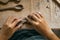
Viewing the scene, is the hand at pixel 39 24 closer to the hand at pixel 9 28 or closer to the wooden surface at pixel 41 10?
the hand at pixel 9 28

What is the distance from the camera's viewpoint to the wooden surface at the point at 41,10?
121 cm

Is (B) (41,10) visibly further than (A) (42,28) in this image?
Yes

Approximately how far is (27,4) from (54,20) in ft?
0.72

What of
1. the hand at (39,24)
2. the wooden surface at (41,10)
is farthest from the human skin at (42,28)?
the wooden surface at (41,10)

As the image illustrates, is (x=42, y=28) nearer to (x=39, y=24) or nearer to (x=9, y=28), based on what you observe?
(x=39, y=24)

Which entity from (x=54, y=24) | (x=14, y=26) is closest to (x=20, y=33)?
(x=14, y=26)

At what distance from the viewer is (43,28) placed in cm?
95

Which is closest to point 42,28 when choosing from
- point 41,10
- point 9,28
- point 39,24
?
point 39,24

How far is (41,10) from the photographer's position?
122 cm

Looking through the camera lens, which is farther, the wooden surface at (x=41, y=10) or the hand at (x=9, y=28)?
the wooden surface at (x=41, y=10)

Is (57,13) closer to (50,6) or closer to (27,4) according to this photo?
(50,6)

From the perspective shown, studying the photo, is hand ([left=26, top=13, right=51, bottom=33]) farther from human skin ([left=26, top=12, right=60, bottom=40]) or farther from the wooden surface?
the wooden surface

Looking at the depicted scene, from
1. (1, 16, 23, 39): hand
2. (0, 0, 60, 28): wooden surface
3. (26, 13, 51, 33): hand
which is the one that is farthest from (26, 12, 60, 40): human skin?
(0, 0, 60, 28): wooden surface

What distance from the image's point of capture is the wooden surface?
1210 mm
